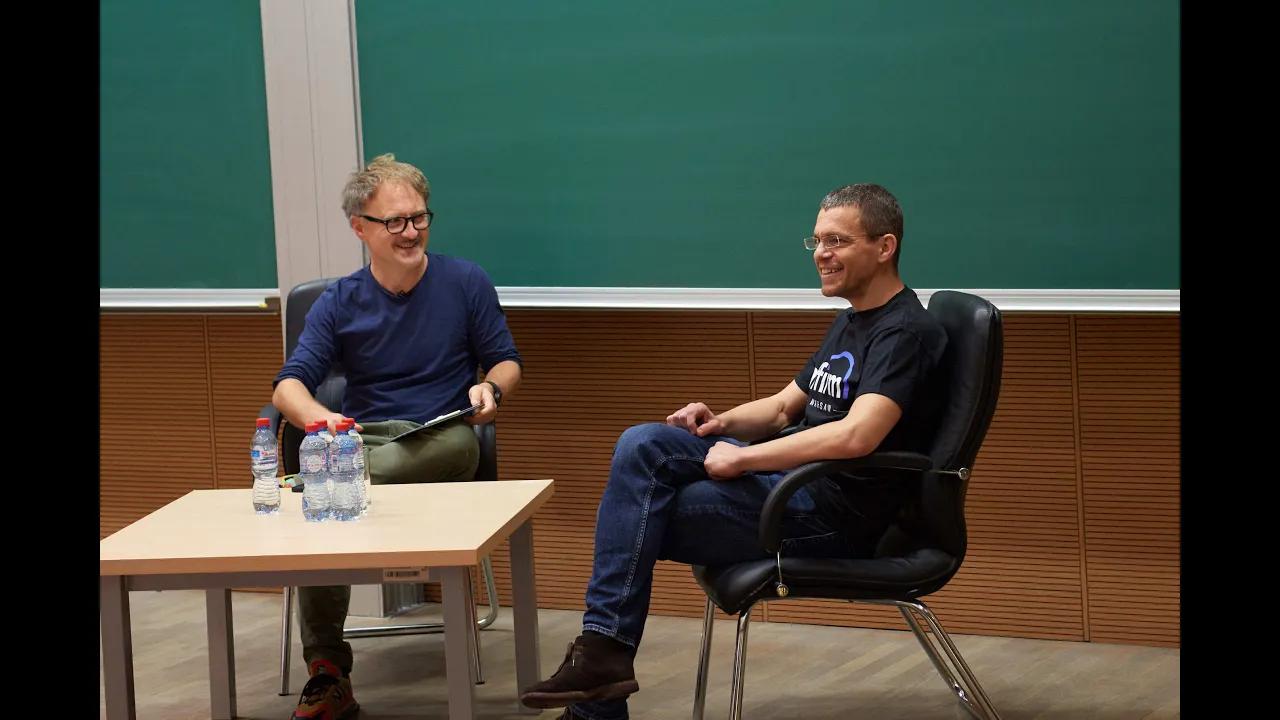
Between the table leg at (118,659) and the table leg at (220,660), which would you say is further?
the table leg at (220,660)

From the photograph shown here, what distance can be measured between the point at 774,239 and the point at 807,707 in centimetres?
127

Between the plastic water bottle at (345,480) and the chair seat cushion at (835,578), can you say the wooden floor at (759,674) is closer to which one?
the chair seat cushion at (835,578)

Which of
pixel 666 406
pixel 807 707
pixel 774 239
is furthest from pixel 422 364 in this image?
pixel 807 707

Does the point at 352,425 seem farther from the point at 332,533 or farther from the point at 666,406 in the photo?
the point at 666,406

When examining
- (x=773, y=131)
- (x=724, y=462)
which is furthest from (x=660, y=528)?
(x=773, y=131)

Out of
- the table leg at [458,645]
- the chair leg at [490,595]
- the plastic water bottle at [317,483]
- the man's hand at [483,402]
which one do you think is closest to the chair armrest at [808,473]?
the table leg at [458,645]

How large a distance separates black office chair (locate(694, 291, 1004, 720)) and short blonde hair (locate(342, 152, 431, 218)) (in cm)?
144

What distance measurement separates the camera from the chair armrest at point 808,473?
2.65 m

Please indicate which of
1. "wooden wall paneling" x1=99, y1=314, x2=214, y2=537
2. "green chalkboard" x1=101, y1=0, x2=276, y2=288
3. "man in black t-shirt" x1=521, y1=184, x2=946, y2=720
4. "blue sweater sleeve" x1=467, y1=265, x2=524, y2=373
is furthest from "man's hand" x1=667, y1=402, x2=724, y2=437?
"wooden wall paneling" x1=99, y1=314, x2=214, y2=537

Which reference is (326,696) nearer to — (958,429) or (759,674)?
(759,674)

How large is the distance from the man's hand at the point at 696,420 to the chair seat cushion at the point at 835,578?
393 millimetres

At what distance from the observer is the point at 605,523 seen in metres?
2.79

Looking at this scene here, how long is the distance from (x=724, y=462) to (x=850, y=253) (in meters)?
0.53

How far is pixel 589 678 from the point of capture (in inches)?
105
